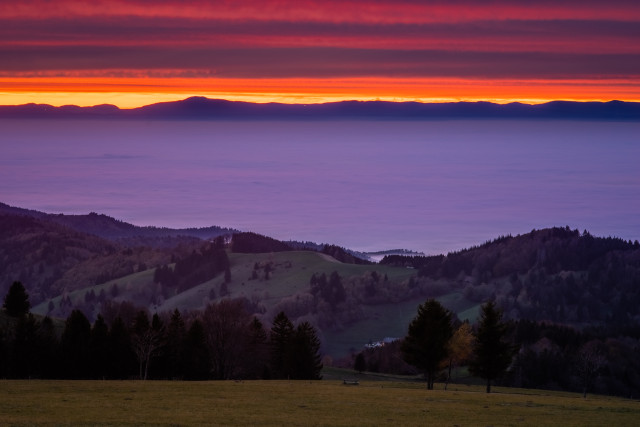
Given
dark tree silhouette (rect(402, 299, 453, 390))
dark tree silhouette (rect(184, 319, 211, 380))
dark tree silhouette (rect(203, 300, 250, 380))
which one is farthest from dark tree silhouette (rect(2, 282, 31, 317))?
dark tree silhouette (rect(402, 299, 453, 390))

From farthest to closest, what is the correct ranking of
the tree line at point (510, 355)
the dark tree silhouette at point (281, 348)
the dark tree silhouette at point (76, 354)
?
the dark tree silhouette at point (281, 348)
the dark tree silhouette at point (76, 354)
the tree line at point (510, 355)

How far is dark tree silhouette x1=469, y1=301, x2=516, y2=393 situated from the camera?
67312 mm

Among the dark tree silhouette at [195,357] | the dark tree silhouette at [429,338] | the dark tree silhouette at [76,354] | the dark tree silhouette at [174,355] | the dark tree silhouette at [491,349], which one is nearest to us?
the dark tree silhouette at [429,338]

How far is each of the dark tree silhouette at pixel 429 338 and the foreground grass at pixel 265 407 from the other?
12.5 meters

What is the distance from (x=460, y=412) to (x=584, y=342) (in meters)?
106

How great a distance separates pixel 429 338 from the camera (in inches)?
2603

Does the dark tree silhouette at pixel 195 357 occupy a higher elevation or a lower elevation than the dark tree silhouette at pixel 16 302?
lower

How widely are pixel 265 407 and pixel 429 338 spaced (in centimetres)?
2617

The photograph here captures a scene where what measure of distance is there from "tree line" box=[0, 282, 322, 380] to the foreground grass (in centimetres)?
1618

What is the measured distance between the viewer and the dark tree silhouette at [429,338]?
66.2 m

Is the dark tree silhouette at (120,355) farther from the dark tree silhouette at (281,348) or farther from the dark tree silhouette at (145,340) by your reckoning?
the dark tree silhouette at (281,348)

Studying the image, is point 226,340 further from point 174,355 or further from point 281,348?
point 174,355

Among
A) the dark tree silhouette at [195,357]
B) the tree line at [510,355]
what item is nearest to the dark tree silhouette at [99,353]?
the dark tree silhouette at [195,357]

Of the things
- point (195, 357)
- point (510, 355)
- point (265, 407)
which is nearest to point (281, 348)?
point (195, 357)
